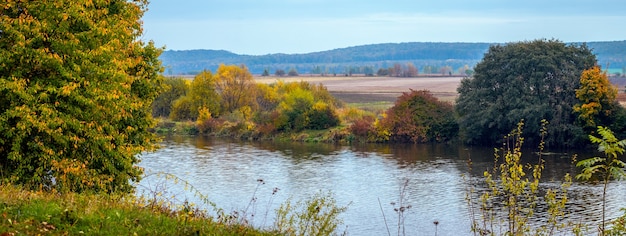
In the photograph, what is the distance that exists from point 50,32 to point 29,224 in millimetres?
12319

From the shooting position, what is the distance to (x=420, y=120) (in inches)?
2581

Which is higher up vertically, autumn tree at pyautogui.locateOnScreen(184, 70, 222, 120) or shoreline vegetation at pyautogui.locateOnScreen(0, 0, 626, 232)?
shoreline vegetation at pyautogui.locateOnScreen(0, 0, 626, 232)

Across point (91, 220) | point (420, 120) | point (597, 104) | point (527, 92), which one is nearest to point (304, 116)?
point (420, 120)

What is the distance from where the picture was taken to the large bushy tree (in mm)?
57719

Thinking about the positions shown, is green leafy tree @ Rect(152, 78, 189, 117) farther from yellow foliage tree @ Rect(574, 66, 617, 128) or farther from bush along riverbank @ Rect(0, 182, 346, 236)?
bush along riverbank @ Rect(0, 182, 346, 236)

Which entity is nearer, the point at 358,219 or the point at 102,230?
the point at 102,230

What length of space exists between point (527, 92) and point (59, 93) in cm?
4474

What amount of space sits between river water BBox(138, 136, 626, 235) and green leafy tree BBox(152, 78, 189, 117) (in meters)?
24.0

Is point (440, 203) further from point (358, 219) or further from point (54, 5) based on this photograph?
point (54, 5)

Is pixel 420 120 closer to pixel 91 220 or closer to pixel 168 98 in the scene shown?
pixel 168 98

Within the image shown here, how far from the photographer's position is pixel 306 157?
5344 centimetres

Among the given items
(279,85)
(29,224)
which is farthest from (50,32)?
(279,85)

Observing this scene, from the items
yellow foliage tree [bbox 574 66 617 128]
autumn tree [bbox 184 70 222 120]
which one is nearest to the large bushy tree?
yellow foliage tree [bbox 574 66 617 128]

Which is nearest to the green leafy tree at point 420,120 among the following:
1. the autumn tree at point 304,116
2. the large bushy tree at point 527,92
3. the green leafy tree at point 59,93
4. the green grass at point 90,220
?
the large bushy tree at point 527,92
